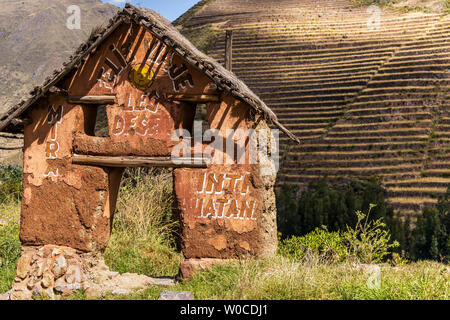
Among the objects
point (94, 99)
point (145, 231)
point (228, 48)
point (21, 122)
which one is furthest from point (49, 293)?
point (228, 48)

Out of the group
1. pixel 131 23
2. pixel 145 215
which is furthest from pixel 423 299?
pixel 145 215

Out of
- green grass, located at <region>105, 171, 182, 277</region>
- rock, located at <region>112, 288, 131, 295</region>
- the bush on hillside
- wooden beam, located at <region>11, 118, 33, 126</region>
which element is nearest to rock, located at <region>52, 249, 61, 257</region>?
rock, located at <region>112, 288, 131, 295</region>

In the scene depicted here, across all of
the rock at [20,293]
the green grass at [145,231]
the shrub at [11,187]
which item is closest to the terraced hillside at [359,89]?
the shrub at [11,187]

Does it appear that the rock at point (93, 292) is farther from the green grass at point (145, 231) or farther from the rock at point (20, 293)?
the green grass at point (145, 231)

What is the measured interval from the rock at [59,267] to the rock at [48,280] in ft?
0.19

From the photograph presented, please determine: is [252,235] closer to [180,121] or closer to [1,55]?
[180,121]

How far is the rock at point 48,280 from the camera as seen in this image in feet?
21.2

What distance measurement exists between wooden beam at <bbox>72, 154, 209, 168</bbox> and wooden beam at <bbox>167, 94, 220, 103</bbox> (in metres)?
0.72

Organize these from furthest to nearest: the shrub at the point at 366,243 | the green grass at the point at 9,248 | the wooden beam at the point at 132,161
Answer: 1. the green grass at the point at 9,248
2. the shrub at the point at 366,243
3. the wooden beam at the point at 132,161

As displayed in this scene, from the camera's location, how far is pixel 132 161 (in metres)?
6.60

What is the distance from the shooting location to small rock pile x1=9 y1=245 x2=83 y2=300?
21.1 ft

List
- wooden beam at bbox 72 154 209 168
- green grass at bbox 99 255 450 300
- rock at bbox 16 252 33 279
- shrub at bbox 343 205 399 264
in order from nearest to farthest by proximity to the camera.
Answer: green grass at bbox 99 255 450 300 → wooden beam at bbox 72 154 209 168 → rock at bbox 16 252 33 279 → shrub at bbox 343 205 399 264

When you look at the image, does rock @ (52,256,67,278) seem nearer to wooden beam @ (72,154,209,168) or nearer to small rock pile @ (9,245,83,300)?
small rock pile @ (9,245,83,300)

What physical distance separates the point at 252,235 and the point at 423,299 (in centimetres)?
206
